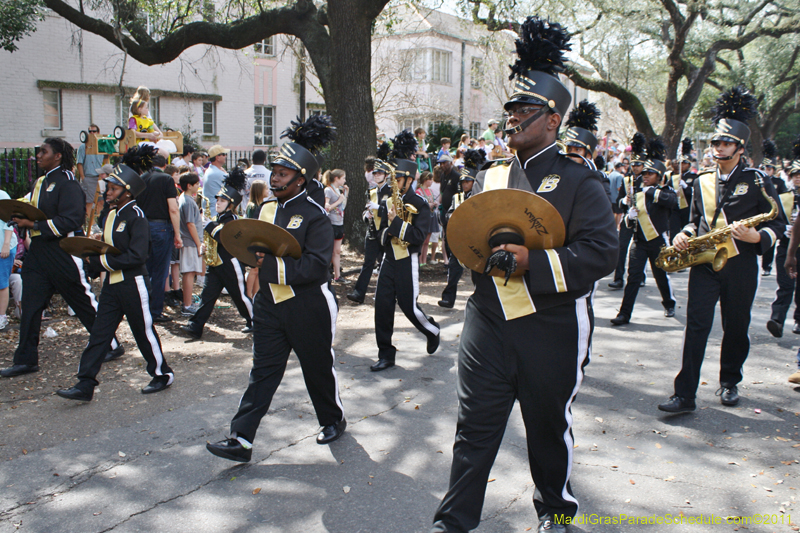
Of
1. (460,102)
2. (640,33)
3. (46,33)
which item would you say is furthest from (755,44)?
(46,33)

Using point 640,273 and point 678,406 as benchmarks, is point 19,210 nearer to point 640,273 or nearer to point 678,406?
point 678,406

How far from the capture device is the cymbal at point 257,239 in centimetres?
405

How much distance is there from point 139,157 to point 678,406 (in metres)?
5.27

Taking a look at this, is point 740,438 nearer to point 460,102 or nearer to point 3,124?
point 3,124

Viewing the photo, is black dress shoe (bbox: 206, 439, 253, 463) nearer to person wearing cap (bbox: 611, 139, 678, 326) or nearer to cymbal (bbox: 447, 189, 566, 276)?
cymbal (bbox: 447, 189, 566, 276)

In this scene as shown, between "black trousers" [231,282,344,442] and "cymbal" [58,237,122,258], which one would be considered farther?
"cymbal" [58,237,122,258]

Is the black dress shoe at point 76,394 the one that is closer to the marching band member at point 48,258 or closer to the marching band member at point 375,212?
the marching band member at point 48,258

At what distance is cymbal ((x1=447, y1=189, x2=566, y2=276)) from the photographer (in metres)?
2.75

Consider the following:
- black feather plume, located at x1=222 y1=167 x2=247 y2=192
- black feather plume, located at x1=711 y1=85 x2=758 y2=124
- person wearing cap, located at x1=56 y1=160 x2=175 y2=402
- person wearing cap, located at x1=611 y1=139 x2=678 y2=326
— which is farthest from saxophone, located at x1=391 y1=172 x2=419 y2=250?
person wearing cap, located at x1=611 y1=139 x2=678 y2=326

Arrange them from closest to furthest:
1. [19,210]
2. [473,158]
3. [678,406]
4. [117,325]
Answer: [678,406] < [117,325] < [19,210] < [473,158]

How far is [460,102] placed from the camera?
35812 mm

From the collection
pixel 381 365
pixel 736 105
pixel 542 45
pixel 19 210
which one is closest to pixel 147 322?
pixel 19 210

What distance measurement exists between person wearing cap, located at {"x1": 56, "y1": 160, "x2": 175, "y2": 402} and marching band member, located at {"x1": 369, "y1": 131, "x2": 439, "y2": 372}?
203 centimetres

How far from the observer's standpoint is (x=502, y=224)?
2859 mm
